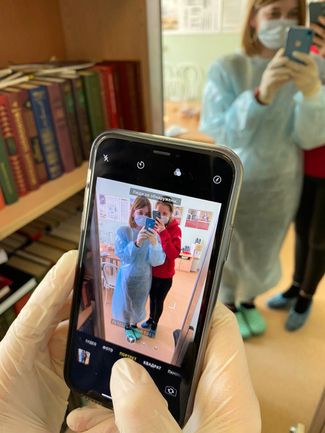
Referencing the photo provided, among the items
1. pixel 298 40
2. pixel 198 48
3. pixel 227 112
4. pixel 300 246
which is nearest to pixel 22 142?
pixel 227 112

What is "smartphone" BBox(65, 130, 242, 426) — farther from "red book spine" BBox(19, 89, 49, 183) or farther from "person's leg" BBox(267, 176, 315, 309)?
"person's leg" BBox(267, 176, 315, 309)

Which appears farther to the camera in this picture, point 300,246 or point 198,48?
point 198,48

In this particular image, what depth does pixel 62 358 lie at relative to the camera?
574 mm

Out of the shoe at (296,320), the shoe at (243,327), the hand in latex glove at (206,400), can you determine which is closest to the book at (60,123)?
the hand in latex glove at (206,400)

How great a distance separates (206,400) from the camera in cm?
46

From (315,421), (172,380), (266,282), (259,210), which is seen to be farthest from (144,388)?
(266,282)

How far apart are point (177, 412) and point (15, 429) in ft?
0.76

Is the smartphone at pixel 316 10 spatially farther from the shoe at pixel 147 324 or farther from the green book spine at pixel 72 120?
the shoe at pixel 147 324

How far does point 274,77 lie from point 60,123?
0.46m

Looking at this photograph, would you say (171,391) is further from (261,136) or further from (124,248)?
(261,136)

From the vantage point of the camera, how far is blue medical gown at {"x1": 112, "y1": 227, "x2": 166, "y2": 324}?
46 centimetres

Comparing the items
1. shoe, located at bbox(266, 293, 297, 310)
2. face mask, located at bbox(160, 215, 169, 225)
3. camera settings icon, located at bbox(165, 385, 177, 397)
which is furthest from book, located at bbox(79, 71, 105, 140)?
shoe, located at bbox(266, 293, 297, 310)

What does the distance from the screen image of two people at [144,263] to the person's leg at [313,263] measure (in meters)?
0.61

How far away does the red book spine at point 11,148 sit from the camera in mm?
599
